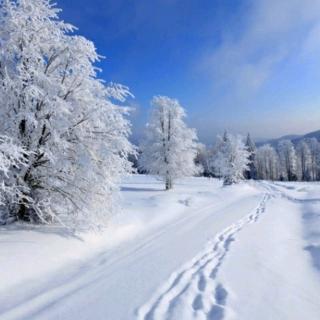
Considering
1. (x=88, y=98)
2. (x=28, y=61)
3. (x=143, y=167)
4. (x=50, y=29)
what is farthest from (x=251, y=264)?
(x=143, y=167)

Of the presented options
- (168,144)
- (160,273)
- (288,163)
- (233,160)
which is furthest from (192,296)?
(288,163)

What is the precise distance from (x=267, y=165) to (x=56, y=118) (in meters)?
104

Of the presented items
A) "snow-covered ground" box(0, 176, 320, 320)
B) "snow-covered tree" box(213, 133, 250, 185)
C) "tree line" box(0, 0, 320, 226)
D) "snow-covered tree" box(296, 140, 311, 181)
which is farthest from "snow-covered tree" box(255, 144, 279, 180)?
"tree line" box(0, 0, 320, 226)

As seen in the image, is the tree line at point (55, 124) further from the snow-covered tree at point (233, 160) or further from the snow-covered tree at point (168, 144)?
the snow-covered tree at point (233, 160)

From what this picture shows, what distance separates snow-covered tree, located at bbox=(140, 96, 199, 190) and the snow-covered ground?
20059 mm

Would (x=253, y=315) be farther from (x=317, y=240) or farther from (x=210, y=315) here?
(x=317, y=240)

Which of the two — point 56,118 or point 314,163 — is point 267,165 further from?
point 56,118

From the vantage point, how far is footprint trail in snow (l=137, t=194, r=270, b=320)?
493cm

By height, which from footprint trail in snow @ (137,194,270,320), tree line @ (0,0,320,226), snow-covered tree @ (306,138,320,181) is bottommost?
footprint trail in snow @ (137,194,270,320)

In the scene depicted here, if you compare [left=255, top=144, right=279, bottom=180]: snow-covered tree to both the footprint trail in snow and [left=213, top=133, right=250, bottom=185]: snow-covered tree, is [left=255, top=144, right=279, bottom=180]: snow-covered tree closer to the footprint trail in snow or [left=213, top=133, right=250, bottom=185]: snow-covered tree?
[left=213, top=133, right=250, bottom=185]: snow-covered tree

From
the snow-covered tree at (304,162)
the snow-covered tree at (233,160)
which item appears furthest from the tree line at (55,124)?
the snow-covered tree at (304,162)

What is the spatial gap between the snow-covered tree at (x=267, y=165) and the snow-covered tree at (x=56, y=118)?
3901 inches

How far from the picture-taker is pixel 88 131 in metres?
10.8

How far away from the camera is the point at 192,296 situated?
559 cm
